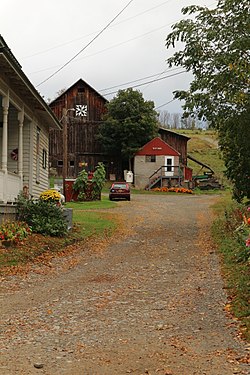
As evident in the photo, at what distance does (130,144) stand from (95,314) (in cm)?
4718

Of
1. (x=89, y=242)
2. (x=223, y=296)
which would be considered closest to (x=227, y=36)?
(x=89, y=242)

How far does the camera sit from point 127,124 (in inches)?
2138

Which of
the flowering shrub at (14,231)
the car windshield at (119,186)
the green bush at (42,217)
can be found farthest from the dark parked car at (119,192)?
the flowering shrub at (14,231)

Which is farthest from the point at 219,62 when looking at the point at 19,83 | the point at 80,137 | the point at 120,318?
the point at 80,137

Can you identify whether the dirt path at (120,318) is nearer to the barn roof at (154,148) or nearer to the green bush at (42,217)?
the green bush at (42,217)

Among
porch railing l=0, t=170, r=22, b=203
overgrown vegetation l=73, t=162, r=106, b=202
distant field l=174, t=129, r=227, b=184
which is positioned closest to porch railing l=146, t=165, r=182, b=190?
distant field l=174, t=129, r=227, b=184

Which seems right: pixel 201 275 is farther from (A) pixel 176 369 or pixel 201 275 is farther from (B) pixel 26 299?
(A) pixel 176 369

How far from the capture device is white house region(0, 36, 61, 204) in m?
16.2

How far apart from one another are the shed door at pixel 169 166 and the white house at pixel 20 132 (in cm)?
2916

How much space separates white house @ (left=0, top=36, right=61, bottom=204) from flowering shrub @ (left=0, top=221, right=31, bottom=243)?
942 millimetres

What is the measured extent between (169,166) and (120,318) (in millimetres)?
47420

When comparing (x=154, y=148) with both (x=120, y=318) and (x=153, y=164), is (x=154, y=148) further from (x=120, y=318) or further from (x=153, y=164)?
(x=120, y=318)

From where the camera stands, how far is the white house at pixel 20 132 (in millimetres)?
16188

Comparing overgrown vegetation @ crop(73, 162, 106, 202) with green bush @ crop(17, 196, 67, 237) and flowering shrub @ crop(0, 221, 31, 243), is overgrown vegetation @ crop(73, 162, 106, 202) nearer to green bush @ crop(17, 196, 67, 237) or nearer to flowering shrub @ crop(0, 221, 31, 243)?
green bush @ crop(17, 196, 67, 237)
